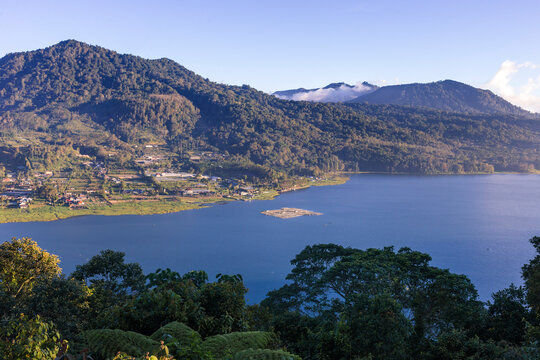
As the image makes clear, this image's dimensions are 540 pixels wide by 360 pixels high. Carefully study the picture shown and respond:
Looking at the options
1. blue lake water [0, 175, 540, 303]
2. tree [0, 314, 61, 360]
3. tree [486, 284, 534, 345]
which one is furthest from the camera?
blue lake water [0, 175, 540, 303]

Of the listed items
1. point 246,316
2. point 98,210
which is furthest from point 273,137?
point 246,316

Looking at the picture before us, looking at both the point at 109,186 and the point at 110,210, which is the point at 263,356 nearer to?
the point at 110,210

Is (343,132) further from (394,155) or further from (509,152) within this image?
(509,152)

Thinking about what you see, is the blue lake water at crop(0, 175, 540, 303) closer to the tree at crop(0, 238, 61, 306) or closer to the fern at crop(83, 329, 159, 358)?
the tree at crop(0, 238, 61, 306)

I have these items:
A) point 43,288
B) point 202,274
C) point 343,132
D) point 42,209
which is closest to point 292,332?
point 202,274

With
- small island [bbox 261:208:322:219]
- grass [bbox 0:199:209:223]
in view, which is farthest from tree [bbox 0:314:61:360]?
grass [bbox 0:199:209:223]

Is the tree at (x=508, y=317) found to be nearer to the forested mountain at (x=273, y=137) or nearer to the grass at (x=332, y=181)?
the grass at (x=332, y=181)
